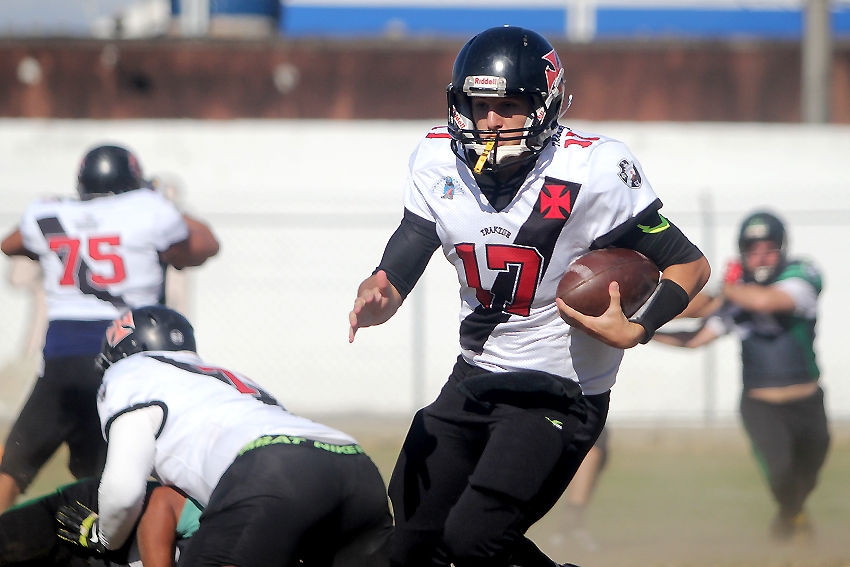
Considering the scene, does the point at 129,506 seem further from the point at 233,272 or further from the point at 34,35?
the point at 34,35

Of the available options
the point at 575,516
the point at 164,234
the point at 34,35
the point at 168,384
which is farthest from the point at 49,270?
the point at 34,35

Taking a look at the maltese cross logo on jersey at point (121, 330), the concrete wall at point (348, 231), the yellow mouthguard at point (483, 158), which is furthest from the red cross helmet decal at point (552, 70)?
the concrete wall at point (348, 231)

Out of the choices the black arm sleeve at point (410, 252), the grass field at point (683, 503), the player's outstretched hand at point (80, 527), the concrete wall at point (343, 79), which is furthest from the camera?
the concrete wall at point (343, 79)

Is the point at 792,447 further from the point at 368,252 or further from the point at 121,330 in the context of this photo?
the point at 368,252

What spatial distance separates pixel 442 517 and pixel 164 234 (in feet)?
7.18

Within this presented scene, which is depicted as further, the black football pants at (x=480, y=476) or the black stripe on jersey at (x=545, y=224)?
the black stripe on jersey at (x=545, y=224)

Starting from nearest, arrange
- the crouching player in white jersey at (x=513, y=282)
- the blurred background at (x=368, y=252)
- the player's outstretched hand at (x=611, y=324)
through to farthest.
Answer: the player's outstretched hand at (x=611, y=324) → the crouching player in white jersey at (x=513, y=282) → the blurred background at (x=368, y=252)

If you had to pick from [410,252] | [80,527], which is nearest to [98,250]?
[80,527]

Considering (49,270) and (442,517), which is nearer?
(442,517)

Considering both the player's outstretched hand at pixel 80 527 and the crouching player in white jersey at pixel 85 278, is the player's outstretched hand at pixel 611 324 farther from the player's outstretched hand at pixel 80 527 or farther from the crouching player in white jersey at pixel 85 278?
the crouching player in white jersey at pixel 85 278

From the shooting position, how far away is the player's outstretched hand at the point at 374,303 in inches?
122

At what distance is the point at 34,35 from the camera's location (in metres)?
11.7

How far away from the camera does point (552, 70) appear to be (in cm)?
328

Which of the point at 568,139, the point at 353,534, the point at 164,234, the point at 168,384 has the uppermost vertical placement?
the point at 568,139
